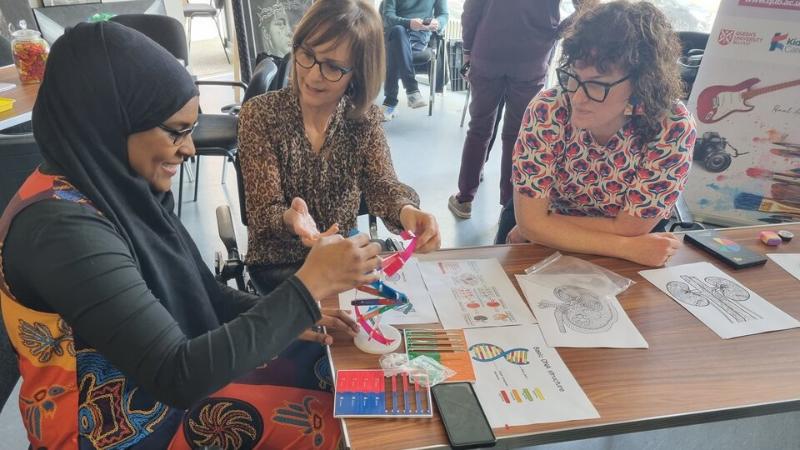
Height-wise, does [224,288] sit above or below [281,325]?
below

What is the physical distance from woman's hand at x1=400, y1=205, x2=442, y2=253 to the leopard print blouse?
0.26 ft

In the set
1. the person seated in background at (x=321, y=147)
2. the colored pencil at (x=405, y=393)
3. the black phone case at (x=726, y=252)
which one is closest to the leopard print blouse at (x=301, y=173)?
the person seated in background at (x=321, y=147)

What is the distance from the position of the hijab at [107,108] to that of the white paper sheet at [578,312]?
0.74 meters

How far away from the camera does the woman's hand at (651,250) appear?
1226mm

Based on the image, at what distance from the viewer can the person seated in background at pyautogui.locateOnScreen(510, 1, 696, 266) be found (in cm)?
120

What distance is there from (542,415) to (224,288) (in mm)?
790

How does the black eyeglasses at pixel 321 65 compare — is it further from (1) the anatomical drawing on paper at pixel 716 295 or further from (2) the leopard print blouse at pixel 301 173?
(1) the anatomical drawing on paper at pixel 716 295

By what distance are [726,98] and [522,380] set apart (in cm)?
262

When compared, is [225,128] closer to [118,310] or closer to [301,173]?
[301,173]

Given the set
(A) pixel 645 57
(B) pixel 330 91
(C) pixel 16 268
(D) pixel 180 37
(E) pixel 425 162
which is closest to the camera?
(C) pixel 16 268

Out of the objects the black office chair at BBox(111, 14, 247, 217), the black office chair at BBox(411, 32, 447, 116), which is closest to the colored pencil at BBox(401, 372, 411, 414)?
the black office chair at BBox(111, 14, 247, 217)

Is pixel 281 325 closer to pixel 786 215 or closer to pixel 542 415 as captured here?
pixel 542 415

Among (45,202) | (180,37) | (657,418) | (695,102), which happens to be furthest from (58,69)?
(695,102)

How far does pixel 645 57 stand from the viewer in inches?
46.7
